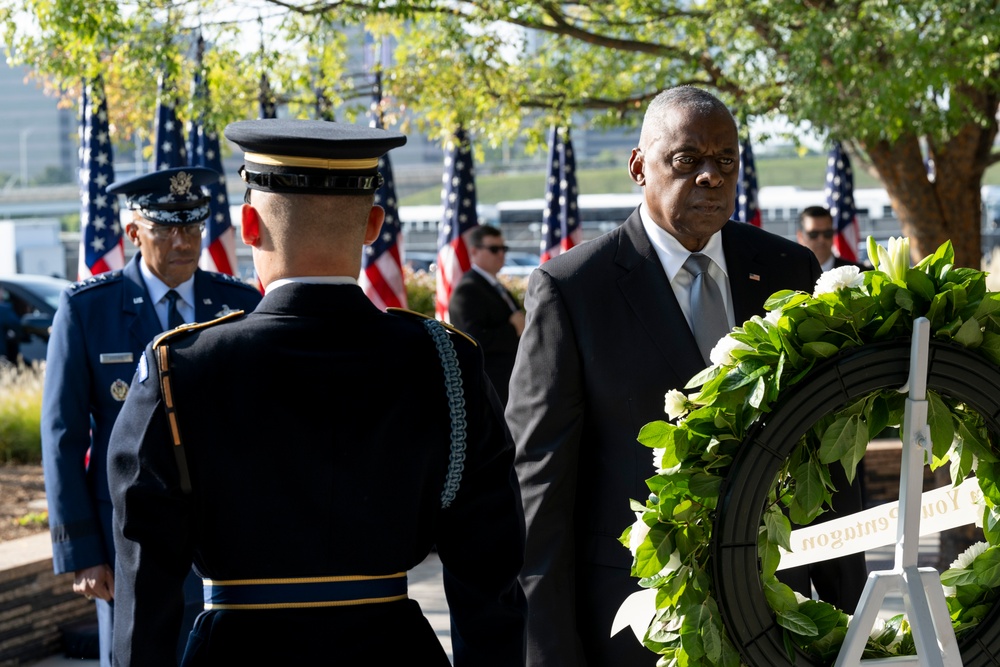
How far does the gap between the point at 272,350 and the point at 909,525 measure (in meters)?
1.13

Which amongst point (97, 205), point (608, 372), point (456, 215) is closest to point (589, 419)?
point (608, 372)

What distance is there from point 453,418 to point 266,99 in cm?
813

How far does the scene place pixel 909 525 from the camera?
2238 mm

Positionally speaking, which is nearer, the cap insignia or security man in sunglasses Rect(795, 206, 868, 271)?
the cap insignia

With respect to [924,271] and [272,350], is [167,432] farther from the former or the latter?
[924,271]

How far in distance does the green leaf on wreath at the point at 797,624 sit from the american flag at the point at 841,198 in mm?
12052

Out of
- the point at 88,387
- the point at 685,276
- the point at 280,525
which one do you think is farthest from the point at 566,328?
the point at 88,387

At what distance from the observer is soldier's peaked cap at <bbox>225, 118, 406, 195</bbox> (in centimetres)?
210

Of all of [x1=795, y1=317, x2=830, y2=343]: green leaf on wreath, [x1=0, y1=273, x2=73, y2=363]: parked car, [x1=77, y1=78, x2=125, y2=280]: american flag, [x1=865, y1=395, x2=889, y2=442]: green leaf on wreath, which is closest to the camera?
[x1=795, y1=317, x2=830, y2=343]: green leaf on wreath

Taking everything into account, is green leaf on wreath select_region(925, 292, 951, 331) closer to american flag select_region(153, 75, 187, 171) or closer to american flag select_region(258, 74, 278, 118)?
american flag select_region(258, 74, 278, 118)

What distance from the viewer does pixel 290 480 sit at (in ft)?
6.72

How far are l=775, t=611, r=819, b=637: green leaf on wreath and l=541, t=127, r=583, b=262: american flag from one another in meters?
11.3

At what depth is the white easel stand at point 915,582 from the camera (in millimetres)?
2188

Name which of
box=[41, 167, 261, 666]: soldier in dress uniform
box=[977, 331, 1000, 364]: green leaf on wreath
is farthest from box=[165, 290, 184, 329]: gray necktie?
box=[977, 331, 1000, 364]: green leaf on wreath
